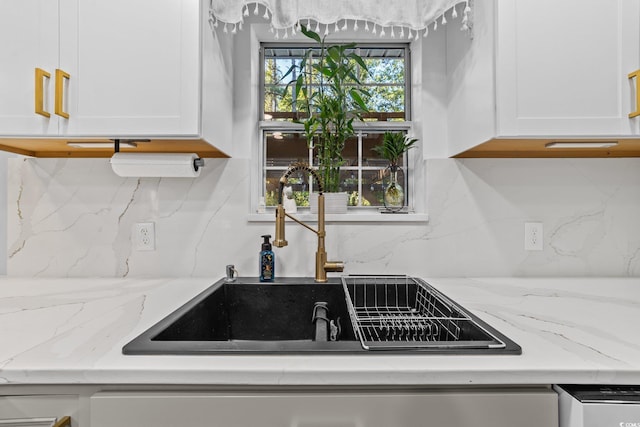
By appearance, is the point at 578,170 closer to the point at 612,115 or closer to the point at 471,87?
the point at 612,115

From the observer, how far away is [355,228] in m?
1.54

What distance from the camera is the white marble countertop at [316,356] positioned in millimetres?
699

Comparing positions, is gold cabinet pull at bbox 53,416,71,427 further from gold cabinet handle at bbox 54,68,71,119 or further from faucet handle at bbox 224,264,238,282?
gold cabinet handle at bbox 54,68,71,119

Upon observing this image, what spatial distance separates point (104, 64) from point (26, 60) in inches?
9.4

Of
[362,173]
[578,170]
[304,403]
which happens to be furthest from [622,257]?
[304,403]

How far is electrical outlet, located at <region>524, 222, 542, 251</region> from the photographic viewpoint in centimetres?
154

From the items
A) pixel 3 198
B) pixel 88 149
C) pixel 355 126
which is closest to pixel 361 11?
pixel 355 126

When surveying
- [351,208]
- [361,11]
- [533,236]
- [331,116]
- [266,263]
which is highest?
[361,11]

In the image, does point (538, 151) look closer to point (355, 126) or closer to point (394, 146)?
point (394, 146)

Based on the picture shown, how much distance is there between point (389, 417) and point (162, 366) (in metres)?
0.44

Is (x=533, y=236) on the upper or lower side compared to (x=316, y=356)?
upper

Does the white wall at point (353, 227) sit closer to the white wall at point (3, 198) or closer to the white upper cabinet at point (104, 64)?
the white wall at point (3, 198)

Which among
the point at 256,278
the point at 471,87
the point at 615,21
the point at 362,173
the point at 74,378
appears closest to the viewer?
the point at 74,378

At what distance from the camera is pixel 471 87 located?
4.37ft
